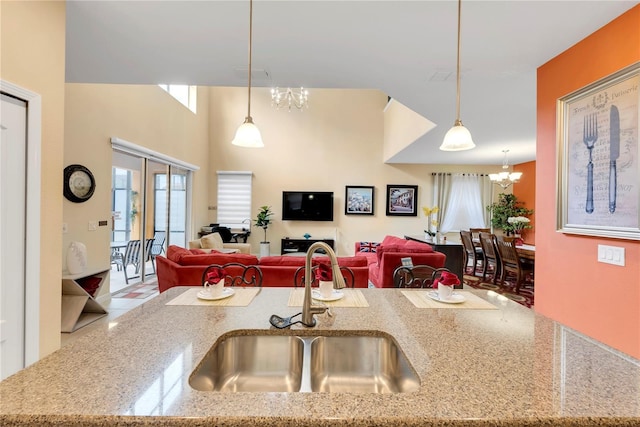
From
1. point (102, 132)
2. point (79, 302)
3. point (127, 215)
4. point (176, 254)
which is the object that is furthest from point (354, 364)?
point (127, 215)

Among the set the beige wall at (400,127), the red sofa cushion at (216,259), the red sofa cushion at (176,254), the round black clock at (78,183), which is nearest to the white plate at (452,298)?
the red sofa cushion at (216,259)

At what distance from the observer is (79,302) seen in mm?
3115

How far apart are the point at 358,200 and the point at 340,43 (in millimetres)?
5248

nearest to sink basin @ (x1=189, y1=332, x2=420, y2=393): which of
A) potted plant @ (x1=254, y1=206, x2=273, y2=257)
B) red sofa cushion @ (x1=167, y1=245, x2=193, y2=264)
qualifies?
red sofa cushion @ (x1=167, y1=245, x2=193, y2=264)

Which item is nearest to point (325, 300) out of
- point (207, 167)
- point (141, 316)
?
point (141, 316)

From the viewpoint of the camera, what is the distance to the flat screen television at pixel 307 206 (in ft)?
23.6

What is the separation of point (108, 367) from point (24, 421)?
0.21m

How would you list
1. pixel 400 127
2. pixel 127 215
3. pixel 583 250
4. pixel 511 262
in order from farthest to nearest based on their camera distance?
pixel 400 127, pixel 127 215, pixel 511 262, pixel 583 250

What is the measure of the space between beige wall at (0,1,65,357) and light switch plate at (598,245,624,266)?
11.1ft

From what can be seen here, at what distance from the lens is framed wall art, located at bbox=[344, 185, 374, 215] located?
7.29m

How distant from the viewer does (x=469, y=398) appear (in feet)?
2.41

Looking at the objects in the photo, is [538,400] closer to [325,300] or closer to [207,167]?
[325,300]

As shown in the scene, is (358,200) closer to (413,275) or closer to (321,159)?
(321,159)

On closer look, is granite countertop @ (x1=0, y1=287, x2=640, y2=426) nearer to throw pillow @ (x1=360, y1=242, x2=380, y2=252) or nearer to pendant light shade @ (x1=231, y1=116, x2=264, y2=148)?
pendant light shade @ (x1=231, y1=116, x2=264, y2=148)
